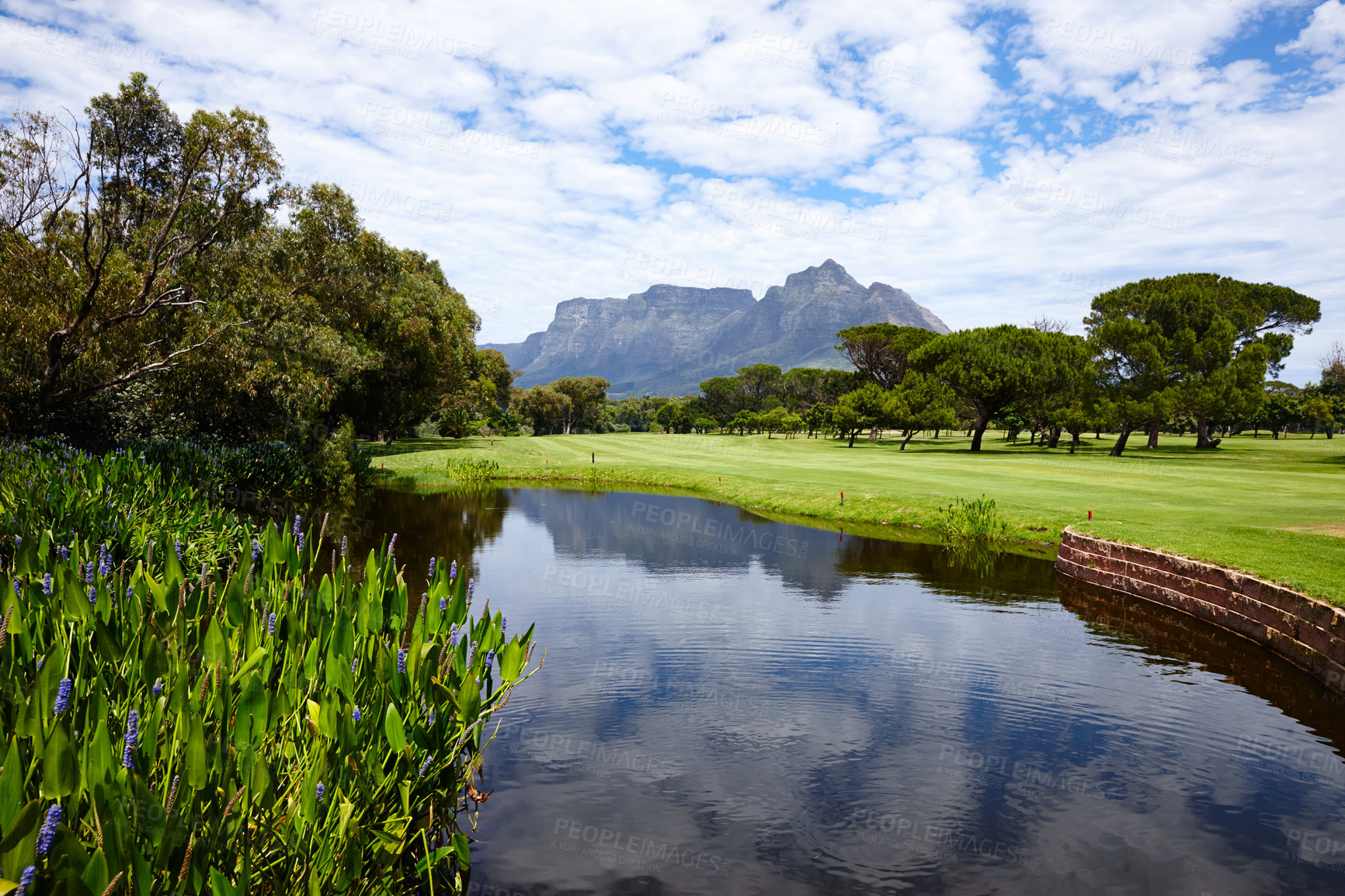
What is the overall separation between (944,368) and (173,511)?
67.4 m

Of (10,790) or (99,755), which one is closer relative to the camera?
(10,790)

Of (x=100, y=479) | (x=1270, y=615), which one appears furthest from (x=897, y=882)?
(x=100, y=479)

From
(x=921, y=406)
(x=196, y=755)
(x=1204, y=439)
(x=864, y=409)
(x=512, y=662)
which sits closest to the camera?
(x=196, y=755)

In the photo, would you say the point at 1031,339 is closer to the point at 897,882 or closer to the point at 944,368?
the point at 944,368

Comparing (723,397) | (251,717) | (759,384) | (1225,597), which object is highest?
(759,384)

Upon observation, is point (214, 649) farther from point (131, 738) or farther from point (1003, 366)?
point (1003, 366)

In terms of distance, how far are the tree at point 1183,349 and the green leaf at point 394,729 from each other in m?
64.6

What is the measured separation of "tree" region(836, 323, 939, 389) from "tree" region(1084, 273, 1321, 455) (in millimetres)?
28522

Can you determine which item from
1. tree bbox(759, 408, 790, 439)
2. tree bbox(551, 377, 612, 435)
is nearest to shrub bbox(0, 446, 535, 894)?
tree bbox(759, 408, 790, 439)

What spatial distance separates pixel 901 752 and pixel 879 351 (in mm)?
93930

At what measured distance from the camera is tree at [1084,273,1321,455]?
179 feet

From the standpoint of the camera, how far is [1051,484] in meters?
33.0

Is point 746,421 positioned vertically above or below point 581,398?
below

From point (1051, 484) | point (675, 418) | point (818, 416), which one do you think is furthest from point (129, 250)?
point (675, 418)
